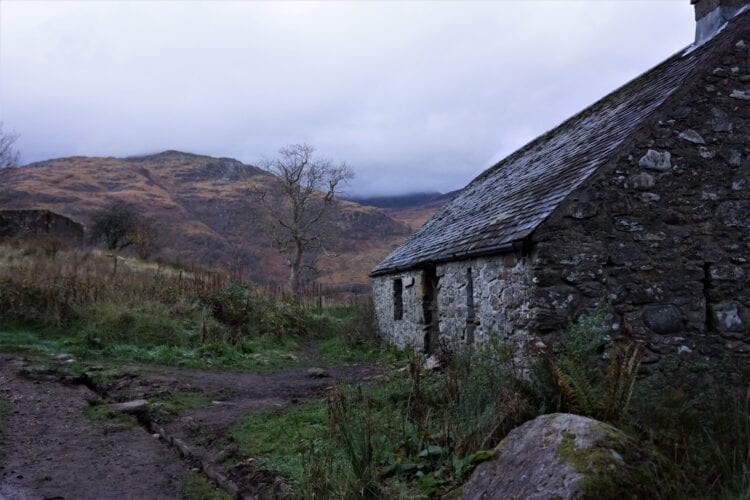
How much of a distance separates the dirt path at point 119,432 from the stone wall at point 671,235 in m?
3.41

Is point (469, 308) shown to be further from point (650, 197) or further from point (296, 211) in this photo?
point (296, 211)

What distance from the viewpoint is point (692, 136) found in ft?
22.9

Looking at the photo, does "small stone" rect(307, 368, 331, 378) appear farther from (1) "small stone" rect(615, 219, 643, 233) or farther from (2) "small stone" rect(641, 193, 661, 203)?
(2) "small stone" rect(641, 193, 661, 203)

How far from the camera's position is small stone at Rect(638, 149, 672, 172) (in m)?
6.88

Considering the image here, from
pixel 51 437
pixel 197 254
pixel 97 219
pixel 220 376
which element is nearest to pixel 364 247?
pixel 197 254

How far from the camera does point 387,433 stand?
16.6 feet

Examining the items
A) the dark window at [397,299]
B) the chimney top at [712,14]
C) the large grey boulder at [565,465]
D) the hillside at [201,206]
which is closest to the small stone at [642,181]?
the chimney top at [712,14]

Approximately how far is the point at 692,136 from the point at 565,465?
5.53 metres

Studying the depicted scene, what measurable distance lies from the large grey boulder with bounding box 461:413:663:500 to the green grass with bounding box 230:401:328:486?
5.66ft

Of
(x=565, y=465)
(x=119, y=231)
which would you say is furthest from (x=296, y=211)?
(x=565, y=465)

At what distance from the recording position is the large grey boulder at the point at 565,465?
3.12 meters

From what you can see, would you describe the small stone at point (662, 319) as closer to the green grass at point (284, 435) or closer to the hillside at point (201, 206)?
the green grass at point (284, 435)

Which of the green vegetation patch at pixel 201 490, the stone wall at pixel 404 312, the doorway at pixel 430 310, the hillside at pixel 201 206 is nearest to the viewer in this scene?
the green vegetation patch at pixel 201 490

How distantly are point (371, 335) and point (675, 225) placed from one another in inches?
394
